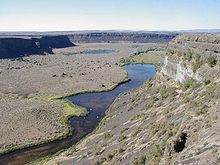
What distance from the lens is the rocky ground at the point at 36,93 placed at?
49.0 m

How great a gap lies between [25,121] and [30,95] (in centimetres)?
2163

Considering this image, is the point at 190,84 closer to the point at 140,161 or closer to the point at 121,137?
the point at 121,137

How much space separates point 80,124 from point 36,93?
27032 mm

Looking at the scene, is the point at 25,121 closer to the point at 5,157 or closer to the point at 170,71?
the point at 5,157

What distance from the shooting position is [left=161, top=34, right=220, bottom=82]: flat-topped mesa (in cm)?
3812

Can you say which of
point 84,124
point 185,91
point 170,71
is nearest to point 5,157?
point 84,124

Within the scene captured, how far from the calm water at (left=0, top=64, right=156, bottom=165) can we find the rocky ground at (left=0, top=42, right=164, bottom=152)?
176 cm

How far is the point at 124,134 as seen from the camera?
35.3 m

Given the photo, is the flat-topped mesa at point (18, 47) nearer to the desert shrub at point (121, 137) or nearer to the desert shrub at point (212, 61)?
the desert shrub at point (212, 61)

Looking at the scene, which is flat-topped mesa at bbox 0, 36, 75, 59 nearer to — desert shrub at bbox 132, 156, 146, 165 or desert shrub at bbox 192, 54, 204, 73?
desert shrub at bbox 192, 54, 204, 73

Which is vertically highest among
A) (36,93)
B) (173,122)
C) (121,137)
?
(173,122)

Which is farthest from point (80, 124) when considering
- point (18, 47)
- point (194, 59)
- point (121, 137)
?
point (18, 47)

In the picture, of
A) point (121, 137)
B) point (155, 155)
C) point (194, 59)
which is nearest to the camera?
point (155, 155)

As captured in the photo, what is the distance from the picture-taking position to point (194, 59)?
1727 inches
